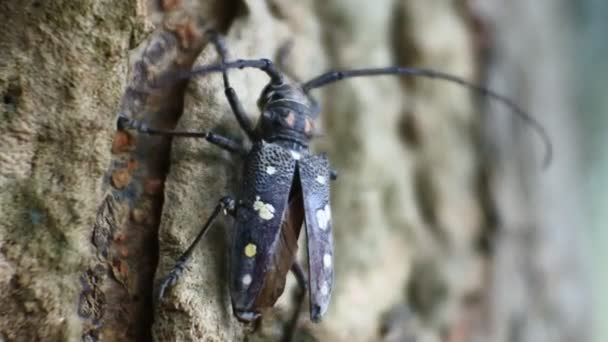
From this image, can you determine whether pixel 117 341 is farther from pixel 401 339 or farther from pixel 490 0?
pixel 490 0

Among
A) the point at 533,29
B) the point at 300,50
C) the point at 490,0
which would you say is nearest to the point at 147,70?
the point at 300,50

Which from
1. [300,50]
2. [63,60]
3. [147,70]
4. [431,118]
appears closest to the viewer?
[63,60]

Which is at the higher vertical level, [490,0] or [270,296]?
[490,0]

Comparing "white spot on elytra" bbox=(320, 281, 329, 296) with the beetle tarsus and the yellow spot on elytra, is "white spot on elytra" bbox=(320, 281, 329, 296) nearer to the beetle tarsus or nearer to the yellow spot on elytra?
the yellow spot on elytra

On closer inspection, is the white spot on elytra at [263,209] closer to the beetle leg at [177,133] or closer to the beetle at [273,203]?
the beetle at [273,203]

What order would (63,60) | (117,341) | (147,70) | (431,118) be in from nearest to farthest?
(63,60) → (117,341) → (147,70) → (431,118)

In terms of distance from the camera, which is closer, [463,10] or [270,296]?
[270,296]
